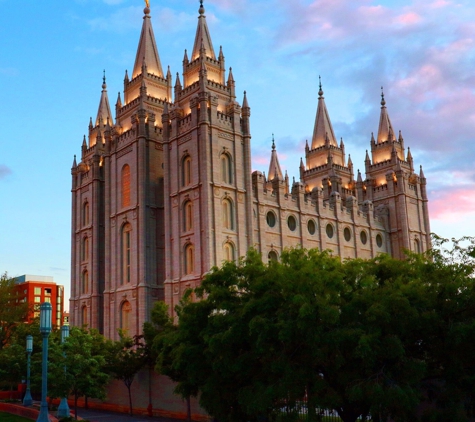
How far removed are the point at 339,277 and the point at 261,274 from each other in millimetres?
3376

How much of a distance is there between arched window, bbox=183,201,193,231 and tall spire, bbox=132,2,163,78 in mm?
15078

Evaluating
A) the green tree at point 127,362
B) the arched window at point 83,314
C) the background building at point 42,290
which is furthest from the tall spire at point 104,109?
the background building at point 42,290

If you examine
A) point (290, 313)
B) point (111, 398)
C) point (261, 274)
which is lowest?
point (111, 398)

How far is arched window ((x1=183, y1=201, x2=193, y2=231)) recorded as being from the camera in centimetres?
4331

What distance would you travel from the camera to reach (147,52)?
176 feet

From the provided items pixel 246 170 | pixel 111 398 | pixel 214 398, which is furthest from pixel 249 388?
pixel 246 170

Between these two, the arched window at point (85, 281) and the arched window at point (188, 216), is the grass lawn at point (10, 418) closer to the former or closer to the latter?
the arched window at point (188, 216)

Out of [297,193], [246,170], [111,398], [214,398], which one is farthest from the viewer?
[297,193]

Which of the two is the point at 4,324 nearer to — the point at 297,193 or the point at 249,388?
the point at 297,193

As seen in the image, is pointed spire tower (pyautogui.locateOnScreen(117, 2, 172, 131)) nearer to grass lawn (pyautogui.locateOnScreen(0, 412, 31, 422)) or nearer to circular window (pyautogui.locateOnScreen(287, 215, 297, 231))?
circular window (pyautogui.locateOnScreen(287, 215, 297, 231))

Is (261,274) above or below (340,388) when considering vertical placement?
above

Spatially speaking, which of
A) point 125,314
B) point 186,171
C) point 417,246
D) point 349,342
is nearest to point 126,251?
point 125,314

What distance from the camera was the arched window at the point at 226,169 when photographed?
4396 centimetres

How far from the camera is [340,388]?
754 inches
